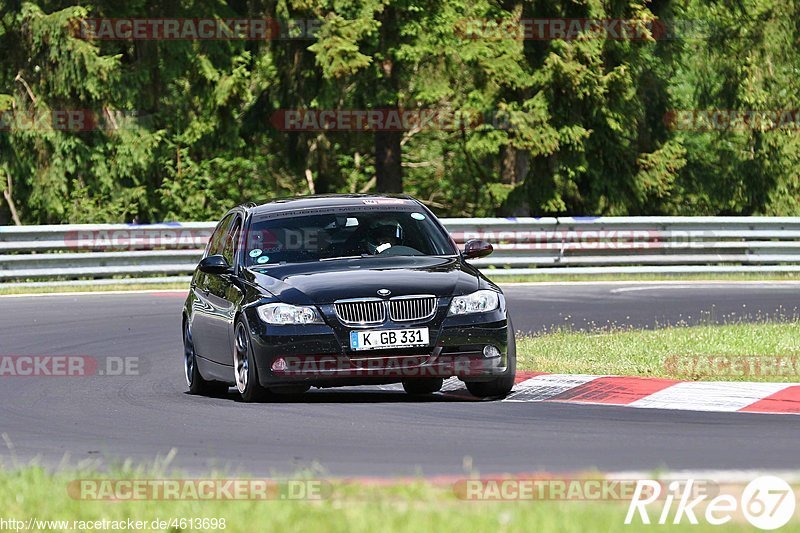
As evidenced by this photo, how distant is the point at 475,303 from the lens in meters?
11.2

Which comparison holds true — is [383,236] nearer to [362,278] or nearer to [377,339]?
[362,278]

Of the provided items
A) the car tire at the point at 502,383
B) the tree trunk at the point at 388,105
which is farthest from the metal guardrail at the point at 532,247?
the car tire at the point at 502,383

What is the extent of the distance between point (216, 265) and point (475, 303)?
2.29 meters

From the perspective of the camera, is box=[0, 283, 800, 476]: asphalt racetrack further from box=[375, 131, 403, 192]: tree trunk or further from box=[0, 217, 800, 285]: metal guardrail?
box=[375, 131, 403, 192]: tree trunk

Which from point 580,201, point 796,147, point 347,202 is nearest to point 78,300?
point 347,202

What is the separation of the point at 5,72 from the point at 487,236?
12740 mm

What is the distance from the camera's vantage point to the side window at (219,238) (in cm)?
1348

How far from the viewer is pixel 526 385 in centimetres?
1242

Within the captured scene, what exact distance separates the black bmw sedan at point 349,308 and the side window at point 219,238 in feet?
2.71

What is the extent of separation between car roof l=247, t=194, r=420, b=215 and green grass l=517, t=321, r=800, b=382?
1.92 meters

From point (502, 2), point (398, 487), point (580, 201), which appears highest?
point (502, 2)

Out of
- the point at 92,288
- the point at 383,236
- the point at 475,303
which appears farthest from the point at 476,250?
the point at 92,288

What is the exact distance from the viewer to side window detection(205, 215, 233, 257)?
13.5m

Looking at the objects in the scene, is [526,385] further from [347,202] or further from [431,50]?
[431,50]
